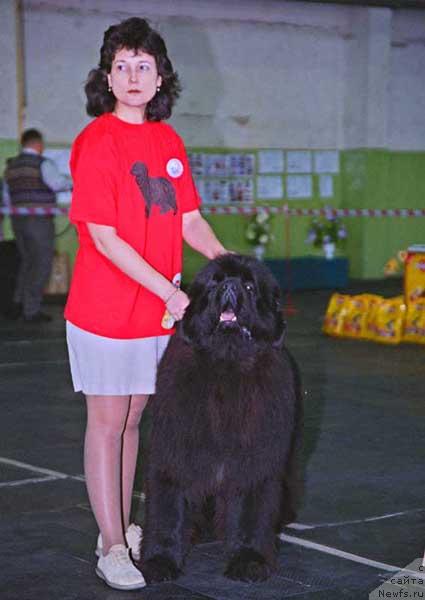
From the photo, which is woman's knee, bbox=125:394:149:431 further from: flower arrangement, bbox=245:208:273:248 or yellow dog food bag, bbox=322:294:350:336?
flower arrangement, bbox=245:208:273:248

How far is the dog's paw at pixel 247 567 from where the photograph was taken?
371 centimetres

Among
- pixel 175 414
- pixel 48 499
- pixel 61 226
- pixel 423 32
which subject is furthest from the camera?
pixel 423 32

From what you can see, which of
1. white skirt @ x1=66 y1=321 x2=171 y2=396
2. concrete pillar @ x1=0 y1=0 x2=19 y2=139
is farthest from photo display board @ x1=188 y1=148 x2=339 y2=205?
white skirt @ x1=66 y1=321 x2=171 y2=396

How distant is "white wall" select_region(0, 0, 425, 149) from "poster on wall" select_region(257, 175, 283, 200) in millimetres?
473

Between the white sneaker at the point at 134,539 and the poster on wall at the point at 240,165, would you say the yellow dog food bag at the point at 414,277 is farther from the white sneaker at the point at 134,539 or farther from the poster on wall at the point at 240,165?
the white sneaker at the point at 134,539

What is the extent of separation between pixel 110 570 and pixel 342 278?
11448 millimetres

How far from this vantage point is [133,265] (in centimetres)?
349

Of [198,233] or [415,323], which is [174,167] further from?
[415,323]

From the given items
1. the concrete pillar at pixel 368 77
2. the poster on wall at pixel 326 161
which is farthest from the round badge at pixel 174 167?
the concrete pillar at pixel 368 77

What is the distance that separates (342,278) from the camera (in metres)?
14.9

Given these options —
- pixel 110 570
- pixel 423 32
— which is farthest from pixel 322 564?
pixel 423 32

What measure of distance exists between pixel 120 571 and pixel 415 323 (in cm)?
644

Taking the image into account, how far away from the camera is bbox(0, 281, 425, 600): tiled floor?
371 cm

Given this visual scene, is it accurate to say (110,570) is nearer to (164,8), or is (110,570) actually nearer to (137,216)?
(137,216)
